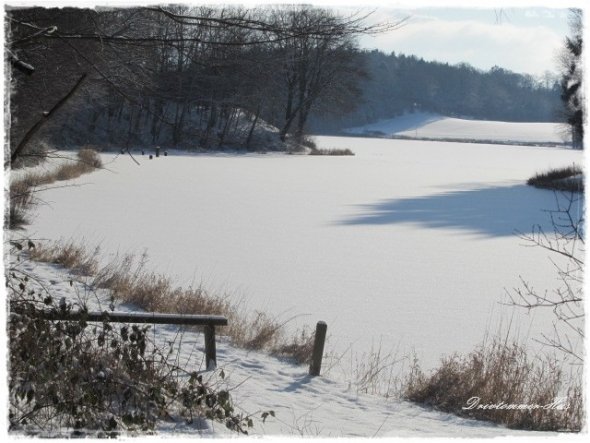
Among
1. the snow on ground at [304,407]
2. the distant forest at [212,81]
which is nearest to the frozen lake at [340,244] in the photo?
the snow on ground at [304,407]

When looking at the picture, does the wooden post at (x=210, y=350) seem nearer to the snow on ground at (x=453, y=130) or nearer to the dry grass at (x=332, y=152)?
the dry grass at (x=332, y=152)

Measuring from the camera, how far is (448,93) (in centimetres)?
19200

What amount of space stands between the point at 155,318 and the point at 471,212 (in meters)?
18.8

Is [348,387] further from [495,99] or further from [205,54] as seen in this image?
[495,99]

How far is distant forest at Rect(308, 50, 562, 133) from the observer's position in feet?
590

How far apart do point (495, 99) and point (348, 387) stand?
197967 millimetres

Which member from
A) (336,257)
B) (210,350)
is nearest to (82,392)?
(210,350)

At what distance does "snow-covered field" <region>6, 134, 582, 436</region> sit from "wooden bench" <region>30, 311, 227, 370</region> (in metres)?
0.31

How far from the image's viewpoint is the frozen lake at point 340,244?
33.3 ft

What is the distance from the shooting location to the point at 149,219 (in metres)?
18.5

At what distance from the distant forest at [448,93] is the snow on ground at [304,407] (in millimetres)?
165138

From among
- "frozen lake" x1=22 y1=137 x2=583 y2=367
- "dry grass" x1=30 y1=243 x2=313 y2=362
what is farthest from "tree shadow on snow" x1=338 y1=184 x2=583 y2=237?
"dry grass" x1=30 y1=243 x2=313 y2=362

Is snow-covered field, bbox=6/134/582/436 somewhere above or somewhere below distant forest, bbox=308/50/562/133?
below

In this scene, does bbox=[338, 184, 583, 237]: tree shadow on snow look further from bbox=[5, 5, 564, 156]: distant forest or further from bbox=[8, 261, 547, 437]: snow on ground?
bbox=[8, 261, 547, 437]: snow on ground
